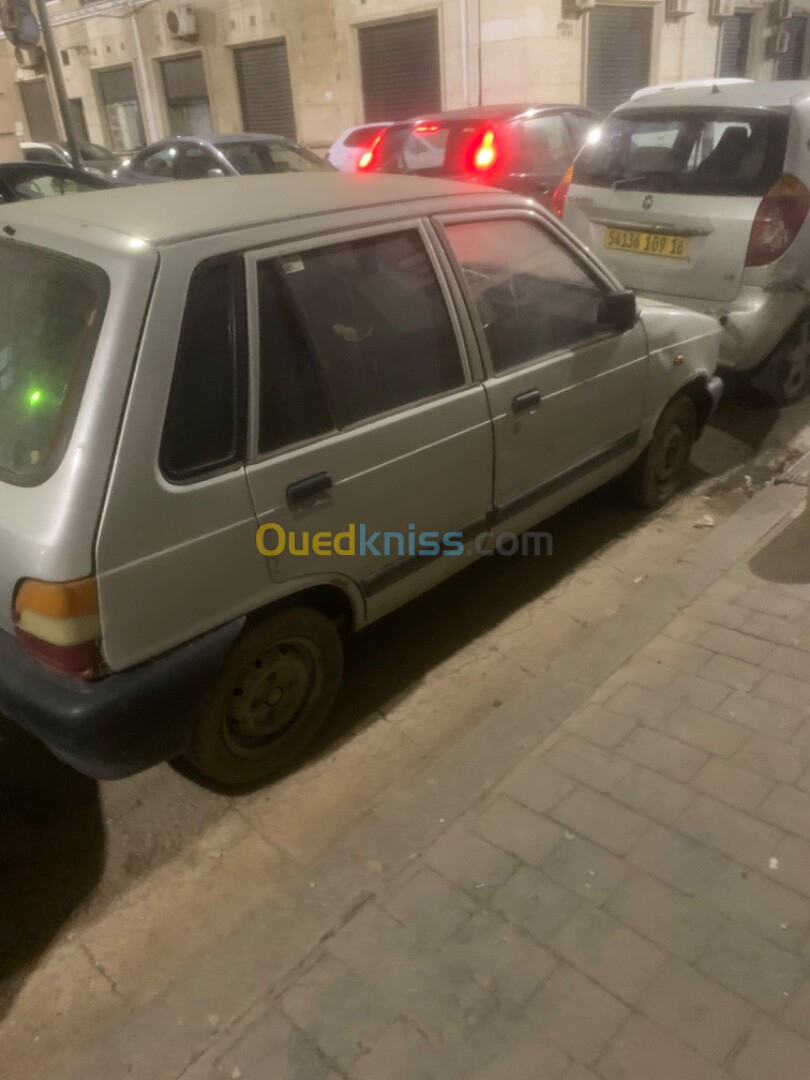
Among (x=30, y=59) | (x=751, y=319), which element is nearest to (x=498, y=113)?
(x=751, y=319)

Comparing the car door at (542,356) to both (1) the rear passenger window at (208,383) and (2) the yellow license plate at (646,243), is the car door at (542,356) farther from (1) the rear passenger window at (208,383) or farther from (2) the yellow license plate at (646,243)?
(2) the yellow license plate at (646,243)

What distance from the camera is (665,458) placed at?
4.36m

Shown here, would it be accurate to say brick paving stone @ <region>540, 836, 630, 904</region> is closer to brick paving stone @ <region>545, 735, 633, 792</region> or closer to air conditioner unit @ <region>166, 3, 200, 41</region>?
brick paving stone @ <region>545, 735, 633, 792</region>

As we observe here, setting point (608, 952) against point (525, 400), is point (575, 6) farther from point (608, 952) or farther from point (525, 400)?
point (608, 952)

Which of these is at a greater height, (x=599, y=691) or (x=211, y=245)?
(x=211, y=245)

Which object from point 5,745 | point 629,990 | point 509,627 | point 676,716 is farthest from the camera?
point 509,627

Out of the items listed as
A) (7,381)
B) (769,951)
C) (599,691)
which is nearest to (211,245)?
(7,381)

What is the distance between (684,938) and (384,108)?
18.9 meters

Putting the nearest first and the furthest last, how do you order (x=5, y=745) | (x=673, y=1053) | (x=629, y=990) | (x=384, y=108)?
(x=673, y=1053) < (x=629, y=990) < (x=5, y=745) < (x=384, y=108)

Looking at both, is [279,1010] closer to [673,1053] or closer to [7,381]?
[673,1053]

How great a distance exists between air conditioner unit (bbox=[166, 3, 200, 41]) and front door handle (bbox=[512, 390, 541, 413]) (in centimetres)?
2146

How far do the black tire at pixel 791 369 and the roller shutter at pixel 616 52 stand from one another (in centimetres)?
1240

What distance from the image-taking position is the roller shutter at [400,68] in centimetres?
1648

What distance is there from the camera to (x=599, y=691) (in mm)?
2979
